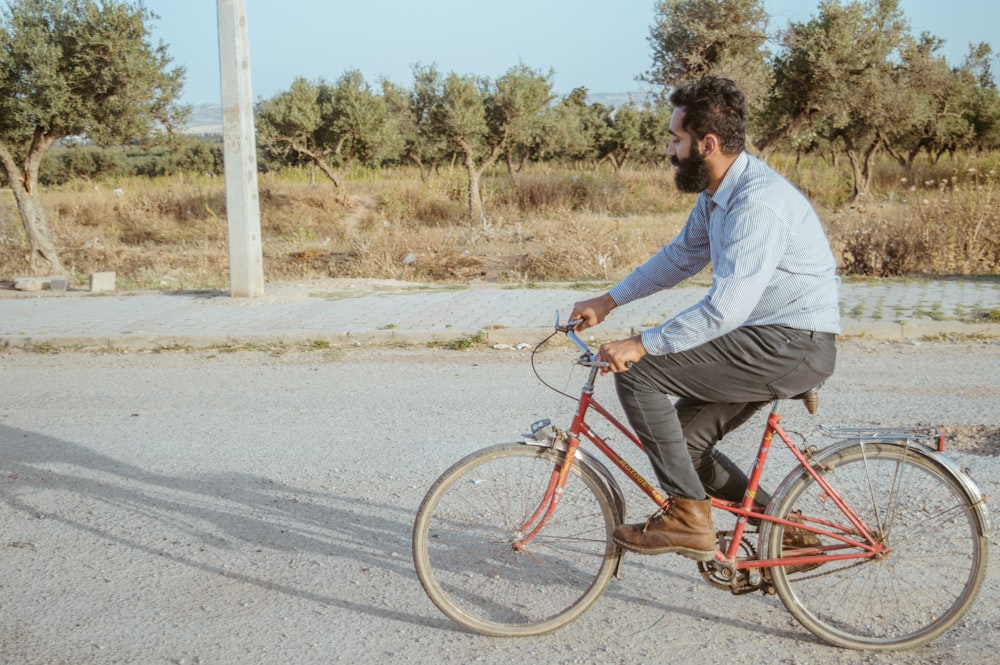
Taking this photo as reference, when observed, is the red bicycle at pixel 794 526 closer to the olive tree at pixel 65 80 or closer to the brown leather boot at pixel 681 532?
the brown leather boot at pixel 681 532

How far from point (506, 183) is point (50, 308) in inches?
817

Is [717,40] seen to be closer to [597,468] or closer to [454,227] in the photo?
[454,227]

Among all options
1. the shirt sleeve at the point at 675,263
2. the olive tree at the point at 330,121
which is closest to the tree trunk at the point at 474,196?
the olive tree at the point at 330,121

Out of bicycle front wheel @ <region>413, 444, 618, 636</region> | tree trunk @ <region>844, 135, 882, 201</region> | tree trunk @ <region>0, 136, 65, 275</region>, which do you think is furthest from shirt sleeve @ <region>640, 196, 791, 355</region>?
tree trunk @ <region>844, 135, 882, 201</region>

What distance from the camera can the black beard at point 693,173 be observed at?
10.0ft

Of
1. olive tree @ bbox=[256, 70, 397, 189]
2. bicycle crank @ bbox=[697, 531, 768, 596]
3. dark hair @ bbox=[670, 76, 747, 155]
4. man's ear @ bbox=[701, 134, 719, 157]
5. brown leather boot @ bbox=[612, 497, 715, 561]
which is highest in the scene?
olive tree @ bbox=[256, 70, 397, 189]

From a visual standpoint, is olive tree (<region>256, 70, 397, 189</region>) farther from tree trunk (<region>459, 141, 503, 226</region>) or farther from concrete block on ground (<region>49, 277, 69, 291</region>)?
concrete block on ground (<region>49, 277, 69, 291</region>)

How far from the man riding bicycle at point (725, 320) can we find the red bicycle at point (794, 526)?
0.41ft

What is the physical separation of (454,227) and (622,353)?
64.6 feet

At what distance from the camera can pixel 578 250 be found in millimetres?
13938

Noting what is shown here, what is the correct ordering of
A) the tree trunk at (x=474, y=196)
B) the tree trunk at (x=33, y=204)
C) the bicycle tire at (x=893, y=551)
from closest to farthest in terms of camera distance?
the bicycle tire at (x=893, y=551), the tree trunk at (x=33, y=204), the tree trunk at (x=474, y=196)

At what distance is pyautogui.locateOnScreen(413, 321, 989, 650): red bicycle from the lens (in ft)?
10.2

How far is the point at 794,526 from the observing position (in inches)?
125

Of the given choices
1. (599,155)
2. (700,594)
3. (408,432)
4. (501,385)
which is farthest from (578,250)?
(599,155)
